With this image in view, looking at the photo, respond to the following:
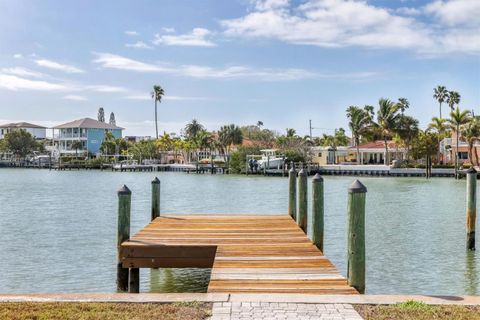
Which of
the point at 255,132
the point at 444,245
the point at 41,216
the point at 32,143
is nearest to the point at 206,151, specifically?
the point at 255,132

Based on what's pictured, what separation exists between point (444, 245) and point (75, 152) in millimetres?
147253

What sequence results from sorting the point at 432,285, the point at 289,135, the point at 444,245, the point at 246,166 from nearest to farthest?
the point at 432,285 < the point at 444,245 < the point at 246,166 < the point at 289,135

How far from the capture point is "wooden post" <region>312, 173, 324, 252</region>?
14055 millimetres

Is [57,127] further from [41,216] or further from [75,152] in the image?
[41,216]

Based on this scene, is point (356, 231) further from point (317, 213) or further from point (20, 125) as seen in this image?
point (20, 125)

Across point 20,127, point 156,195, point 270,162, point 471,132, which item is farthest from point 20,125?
point 156,195

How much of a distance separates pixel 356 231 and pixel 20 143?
167714 millimetres

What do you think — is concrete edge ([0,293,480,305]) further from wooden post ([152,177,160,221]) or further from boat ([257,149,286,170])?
boat ([257,149,286,170])

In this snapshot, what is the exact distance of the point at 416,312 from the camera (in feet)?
24.3

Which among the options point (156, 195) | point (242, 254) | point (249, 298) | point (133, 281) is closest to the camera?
point (249, 298)

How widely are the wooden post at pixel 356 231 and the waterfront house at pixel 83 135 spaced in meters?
155

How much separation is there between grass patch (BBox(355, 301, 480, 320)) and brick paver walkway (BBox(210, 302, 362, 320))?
0.22 metres

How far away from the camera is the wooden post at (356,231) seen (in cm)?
962

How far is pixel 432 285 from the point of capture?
15.1 m
